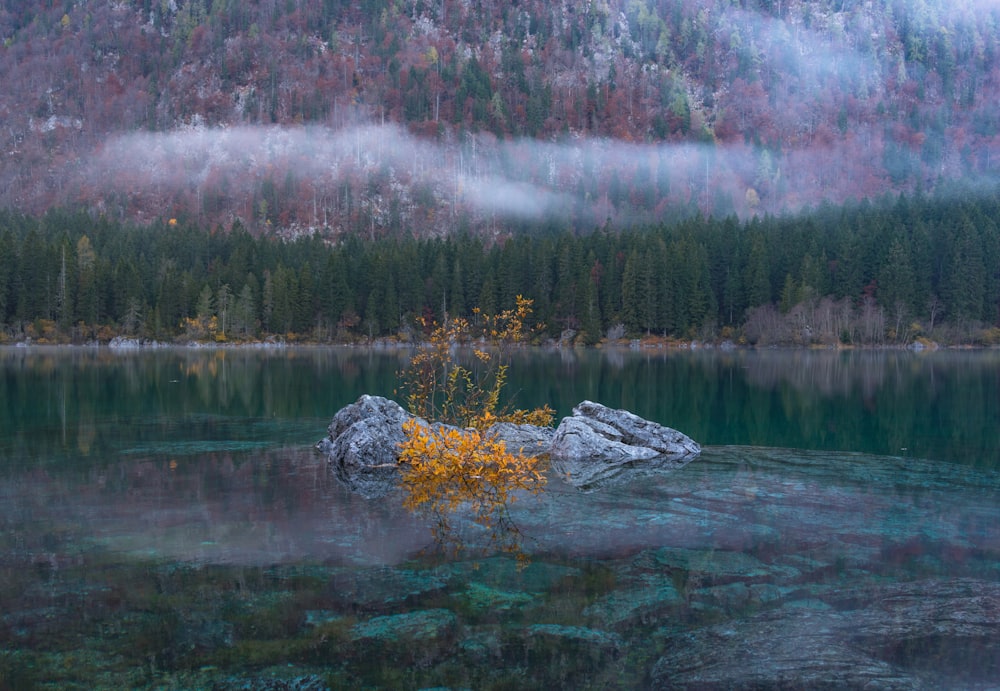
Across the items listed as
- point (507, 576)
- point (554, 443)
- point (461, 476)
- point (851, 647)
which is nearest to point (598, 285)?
point (554, 443)

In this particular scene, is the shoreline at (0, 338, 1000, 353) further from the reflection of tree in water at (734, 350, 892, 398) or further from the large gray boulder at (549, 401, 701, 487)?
the large gray boulder at (549, 401, 701, 487)

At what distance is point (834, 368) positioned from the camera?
6869 centimetres

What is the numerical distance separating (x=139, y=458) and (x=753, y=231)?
11889 centimetres

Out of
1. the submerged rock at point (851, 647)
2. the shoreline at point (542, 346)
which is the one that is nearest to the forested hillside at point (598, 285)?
the shoreline at point (542, 346)

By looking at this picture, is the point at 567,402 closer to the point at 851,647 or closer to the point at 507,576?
the point at 507,576

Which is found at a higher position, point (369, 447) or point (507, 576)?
point (369, 447)

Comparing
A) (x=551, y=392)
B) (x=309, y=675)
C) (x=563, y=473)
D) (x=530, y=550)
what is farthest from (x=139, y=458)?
(x=551, y=392)

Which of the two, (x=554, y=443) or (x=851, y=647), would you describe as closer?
(x=851, y=647)

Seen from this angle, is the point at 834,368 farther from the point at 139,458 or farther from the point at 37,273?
the point at 37,273

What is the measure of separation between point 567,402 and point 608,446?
50.4 feet

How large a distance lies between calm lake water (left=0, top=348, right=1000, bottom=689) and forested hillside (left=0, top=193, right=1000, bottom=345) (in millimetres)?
92765

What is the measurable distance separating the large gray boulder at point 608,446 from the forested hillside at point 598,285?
9170cm

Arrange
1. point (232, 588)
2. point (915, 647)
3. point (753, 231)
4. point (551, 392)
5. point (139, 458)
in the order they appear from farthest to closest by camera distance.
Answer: point (753, 231) < point (551, 392) < point (139, 458) < point (232, 588) < point (915, 647)

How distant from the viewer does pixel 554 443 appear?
23656 mm
